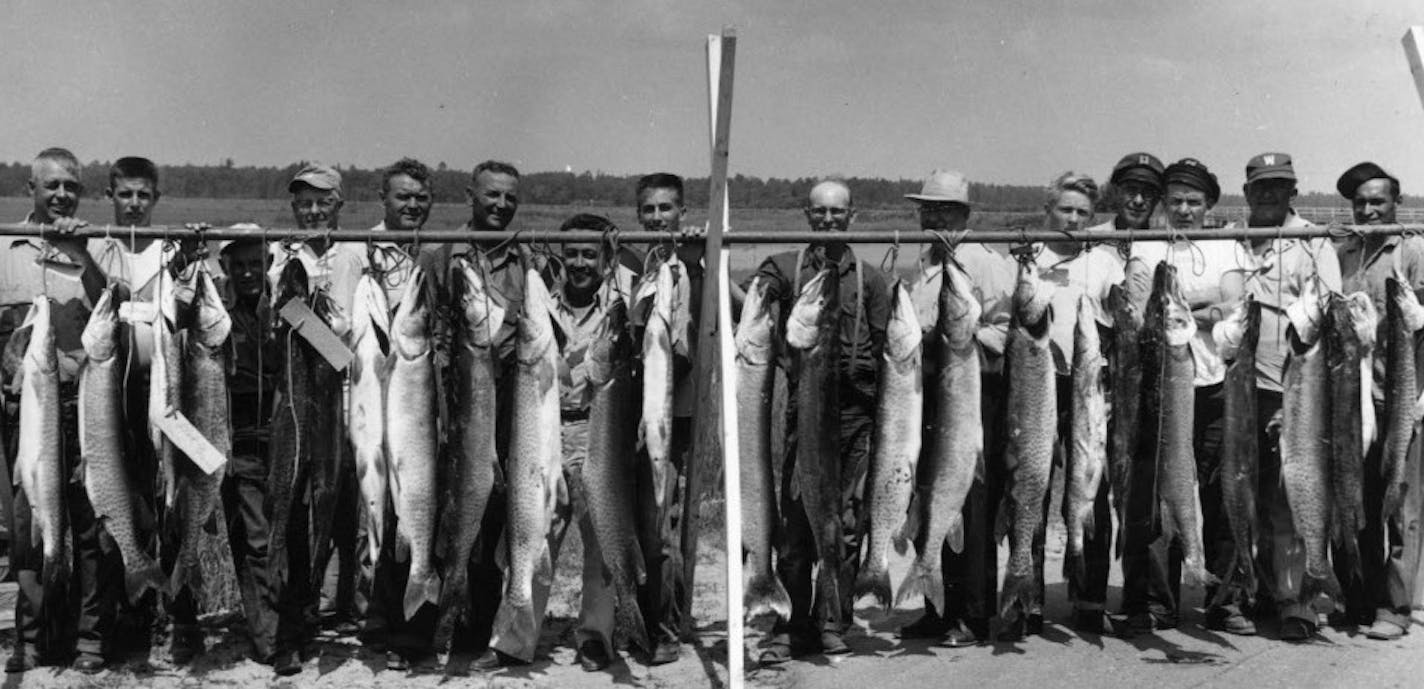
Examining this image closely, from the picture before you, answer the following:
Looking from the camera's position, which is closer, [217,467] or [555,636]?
[217,467]

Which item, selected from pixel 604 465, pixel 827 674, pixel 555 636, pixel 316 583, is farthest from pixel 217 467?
pixel 827 674

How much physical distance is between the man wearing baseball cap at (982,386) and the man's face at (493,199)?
7.56ft

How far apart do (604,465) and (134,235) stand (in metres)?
2.40

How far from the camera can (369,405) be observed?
18.8ft

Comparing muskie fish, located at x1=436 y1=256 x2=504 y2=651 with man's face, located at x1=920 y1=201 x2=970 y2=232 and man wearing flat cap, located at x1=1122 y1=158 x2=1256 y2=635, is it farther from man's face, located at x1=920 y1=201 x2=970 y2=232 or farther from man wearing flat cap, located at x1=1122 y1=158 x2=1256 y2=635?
man wearing flat cap, located at x1=1122 y1=158 x2=1256 y2=635

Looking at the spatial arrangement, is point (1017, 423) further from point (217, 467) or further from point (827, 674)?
point (217, 467)

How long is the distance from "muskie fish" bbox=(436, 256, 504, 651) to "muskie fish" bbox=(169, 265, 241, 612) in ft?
3.47

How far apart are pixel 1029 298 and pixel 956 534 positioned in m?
1.17

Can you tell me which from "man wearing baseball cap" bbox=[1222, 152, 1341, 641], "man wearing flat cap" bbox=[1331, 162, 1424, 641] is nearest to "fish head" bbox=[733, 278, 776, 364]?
"man wearing baseball cap" bbox=[1222, 152, 1341, 641]

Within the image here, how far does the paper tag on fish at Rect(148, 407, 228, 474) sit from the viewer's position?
222 inches

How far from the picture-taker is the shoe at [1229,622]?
6.96m

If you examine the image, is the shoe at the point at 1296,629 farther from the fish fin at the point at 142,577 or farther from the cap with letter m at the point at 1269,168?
the fish fin at the point at 142,577

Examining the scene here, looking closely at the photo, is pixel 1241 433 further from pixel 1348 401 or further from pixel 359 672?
pixel 359 672

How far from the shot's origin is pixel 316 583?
6.37 meters
